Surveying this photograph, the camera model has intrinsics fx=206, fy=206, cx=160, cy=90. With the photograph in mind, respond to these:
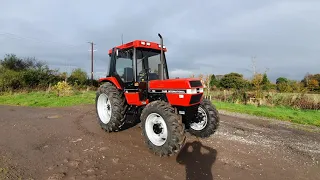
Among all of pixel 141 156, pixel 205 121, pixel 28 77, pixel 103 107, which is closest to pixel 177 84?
pixel 205 121

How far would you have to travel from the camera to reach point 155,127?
439 centimetres

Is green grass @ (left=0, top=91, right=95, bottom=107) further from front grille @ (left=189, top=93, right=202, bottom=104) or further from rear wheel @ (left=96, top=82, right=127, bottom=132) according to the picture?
front grille @ (left=189, top=93, right=202, bottom=104)

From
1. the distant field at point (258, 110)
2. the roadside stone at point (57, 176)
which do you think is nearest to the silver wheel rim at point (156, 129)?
the roadside stone at point (57, 176)

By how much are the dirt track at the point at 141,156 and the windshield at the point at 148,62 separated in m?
1.64

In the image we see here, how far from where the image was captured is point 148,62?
5.45 m

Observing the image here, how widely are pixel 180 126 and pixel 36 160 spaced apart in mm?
2734

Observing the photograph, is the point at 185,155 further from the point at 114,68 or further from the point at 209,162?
the point at 114,68

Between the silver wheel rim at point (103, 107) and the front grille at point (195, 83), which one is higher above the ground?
the front grille at point (195, 83)

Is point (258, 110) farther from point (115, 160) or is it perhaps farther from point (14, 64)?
point (14, 64)

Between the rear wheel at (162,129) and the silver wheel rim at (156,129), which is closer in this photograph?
the rear wheel at (162,129)

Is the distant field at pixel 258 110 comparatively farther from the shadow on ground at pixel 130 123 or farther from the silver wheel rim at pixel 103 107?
the silver wheel rim at pixel 103 107

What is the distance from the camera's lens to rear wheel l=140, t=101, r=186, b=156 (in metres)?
3.79

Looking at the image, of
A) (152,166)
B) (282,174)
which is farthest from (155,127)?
(282,174)

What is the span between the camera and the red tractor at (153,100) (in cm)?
404
